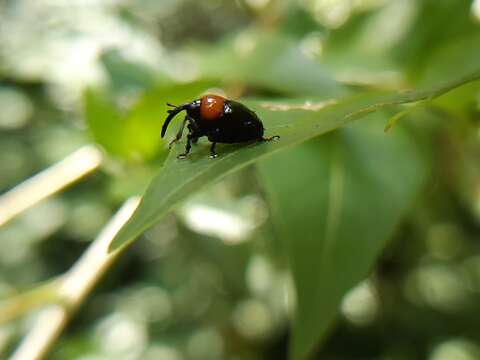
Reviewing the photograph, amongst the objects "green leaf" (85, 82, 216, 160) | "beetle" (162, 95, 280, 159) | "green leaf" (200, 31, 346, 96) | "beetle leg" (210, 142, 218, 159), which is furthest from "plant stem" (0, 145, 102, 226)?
"beetle leg" (210, 142, 218, 159)

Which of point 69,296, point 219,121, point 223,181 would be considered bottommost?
point 223,181

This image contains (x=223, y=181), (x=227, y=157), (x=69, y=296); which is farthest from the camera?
(x=223, y=181)

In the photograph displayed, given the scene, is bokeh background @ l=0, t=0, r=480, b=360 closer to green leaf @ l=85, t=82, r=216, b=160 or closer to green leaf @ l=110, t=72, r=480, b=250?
green leaf @ l=85, t=82, r=216, b=160

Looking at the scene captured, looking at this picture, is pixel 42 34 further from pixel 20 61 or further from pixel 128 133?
pixel 128 133

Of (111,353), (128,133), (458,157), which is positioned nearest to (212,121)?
(128,133)

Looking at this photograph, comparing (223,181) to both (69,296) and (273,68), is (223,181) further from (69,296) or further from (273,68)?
(69,296)

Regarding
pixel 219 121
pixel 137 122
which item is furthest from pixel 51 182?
pixel 219 121

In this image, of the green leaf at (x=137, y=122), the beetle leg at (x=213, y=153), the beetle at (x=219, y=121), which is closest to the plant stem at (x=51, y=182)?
the green leaf at (x=137, y=122)
